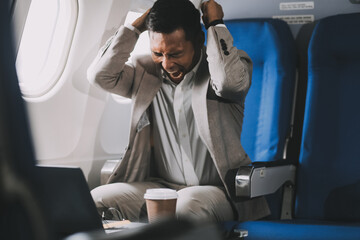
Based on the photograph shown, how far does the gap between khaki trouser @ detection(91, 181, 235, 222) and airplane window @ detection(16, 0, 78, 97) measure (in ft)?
2.33

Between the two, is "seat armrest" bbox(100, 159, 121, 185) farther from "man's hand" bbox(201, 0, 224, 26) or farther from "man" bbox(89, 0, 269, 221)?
"man's hand" bbox(201, 0, 224, 26)

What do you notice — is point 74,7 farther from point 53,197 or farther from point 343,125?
point 53,197

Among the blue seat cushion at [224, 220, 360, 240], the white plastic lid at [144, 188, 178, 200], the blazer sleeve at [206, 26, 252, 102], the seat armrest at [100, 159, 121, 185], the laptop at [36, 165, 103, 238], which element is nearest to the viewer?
the laptop at [36, 165, 103, 238]

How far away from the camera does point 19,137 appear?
1.11ft

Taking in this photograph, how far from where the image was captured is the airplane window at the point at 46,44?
2.45m

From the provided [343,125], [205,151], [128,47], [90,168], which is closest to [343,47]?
[343,125]

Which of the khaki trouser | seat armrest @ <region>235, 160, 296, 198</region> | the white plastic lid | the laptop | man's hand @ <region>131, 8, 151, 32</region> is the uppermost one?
man's hand @ <region>131, 8, 151, 32</region>

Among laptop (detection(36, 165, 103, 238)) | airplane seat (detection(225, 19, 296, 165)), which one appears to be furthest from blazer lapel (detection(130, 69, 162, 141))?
laptop (detection(36, 165, 103, 238))

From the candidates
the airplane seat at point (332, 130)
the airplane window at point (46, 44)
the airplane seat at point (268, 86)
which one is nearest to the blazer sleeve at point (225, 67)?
the airplane seat at point (268, 86)

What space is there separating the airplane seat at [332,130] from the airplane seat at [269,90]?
0.11m

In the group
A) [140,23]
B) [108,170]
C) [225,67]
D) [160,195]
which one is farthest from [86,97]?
[160,195]

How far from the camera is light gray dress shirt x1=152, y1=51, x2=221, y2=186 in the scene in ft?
7.13

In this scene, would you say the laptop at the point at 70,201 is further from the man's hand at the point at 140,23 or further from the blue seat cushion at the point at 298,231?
the man's hand at the point at 140,23

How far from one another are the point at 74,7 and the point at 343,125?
1500mm
